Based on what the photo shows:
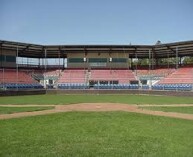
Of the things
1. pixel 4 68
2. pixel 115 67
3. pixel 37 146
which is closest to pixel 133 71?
pixel 115 67

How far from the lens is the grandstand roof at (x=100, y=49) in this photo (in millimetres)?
55250

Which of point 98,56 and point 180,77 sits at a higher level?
point 98,56

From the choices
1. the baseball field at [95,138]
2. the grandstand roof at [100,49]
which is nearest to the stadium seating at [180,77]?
the grandstand roof at [100,49]

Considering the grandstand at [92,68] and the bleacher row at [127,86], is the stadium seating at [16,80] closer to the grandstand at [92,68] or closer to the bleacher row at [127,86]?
the grandstand at [92,68]

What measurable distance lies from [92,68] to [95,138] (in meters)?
51.5

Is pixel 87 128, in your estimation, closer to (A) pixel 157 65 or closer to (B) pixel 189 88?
(B) pixel 189 88

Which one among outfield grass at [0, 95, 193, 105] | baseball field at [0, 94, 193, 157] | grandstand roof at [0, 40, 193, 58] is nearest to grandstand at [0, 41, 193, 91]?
grandstand roof at [0, 40, 193, 58]

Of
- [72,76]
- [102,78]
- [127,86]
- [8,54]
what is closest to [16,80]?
[8,54]

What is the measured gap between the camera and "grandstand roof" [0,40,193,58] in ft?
181

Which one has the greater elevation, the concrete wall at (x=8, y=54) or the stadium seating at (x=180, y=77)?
the concrete wall at (x=8, y=54)

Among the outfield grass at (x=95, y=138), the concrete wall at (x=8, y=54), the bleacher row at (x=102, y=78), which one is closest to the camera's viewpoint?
the outfield grass at (x=95, y=138)

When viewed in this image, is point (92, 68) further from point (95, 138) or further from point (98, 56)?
point (95, 138)

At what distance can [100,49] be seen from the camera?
61844 millimetres

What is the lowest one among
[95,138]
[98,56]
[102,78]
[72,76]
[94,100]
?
[95,138]
